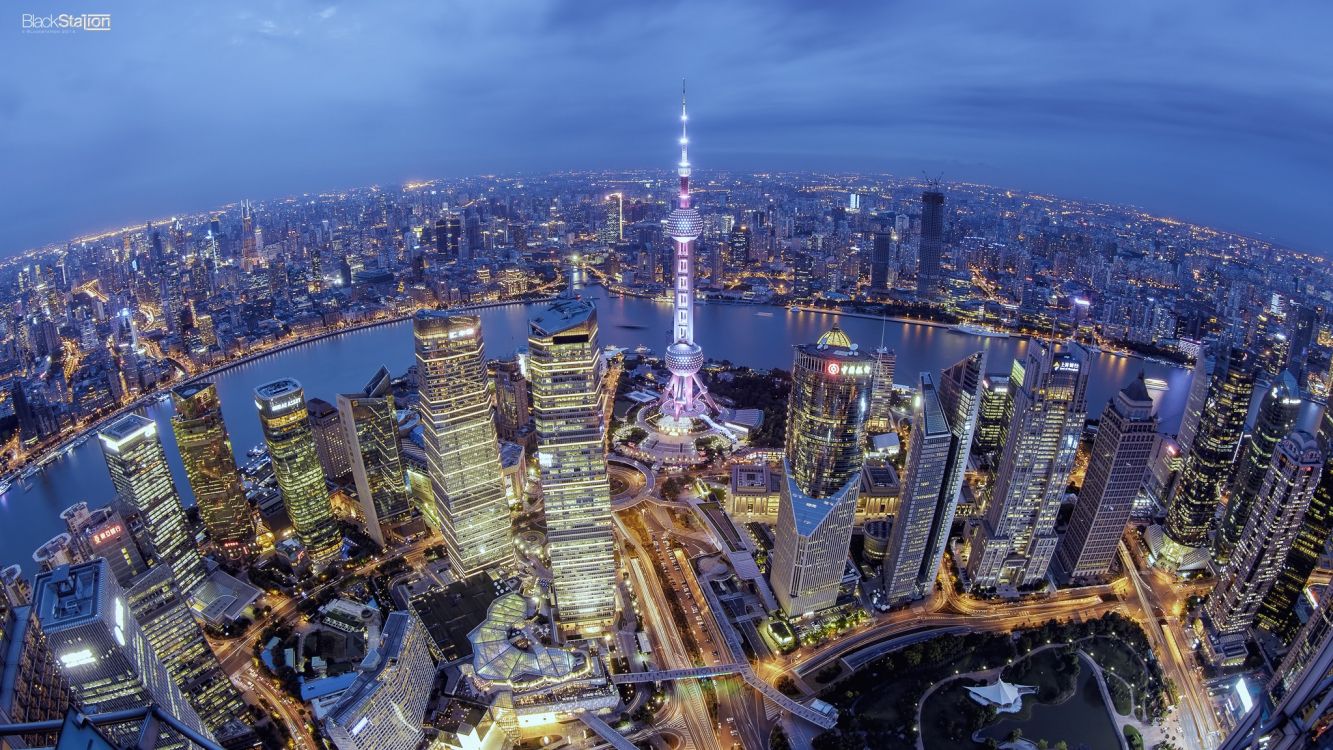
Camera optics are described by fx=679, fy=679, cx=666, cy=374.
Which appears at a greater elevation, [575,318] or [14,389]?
[575,318]

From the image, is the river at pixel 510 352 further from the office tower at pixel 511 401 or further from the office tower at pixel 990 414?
the office tower at pixel 511 401

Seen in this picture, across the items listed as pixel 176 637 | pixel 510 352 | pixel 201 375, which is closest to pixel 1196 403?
pixel 176 637

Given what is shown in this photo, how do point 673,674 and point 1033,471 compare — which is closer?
point 673,674

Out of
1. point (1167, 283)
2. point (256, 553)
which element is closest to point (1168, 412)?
point (1167, 283)

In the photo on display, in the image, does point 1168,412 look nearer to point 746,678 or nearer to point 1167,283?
point 1167,283

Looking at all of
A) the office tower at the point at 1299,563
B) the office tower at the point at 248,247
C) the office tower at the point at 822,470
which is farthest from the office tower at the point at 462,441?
the office tower at the point at 248,247

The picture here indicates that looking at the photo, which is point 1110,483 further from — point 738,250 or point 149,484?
point 738,250

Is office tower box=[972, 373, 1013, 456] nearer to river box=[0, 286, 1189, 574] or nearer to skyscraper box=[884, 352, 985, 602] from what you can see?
river box=[0, 286, 1189, 574]
